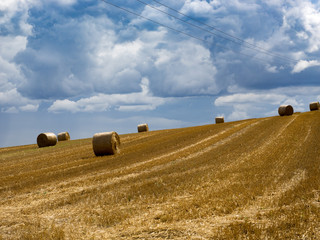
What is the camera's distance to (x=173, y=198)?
10398mm

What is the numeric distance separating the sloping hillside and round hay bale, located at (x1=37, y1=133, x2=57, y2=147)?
67.5ft

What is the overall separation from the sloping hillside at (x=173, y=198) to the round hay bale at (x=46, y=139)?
20578 millimetres

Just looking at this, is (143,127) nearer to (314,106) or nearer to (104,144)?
(104,144)

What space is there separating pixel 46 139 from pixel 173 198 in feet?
103

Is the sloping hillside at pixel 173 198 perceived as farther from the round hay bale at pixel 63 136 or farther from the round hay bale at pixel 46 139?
the round hay bale at pixel 63 136

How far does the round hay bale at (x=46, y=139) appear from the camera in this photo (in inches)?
1512

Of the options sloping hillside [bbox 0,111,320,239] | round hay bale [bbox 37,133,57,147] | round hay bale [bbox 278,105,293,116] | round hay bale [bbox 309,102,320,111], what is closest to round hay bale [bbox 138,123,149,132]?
round hay bale [bbox 37,133,57,147]

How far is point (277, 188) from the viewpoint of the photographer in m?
11.1

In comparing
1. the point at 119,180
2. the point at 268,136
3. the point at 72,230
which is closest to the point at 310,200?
the point at 72,230

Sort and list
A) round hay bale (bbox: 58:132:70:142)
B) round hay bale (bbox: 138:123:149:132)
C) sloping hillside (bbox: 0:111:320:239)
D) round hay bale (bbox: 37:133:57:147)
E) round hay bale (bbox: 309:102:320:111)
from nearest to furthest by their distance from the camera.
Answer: sloping hillside (bbox: 0:111:320:239)
round hay bale (bbox: 37:133:57:147)
round hay bale (bbox: 58:132:70:142)
round hay bale (bbox: 138:123:149:132)
round hay bale (bbox: 309:102:320:111)

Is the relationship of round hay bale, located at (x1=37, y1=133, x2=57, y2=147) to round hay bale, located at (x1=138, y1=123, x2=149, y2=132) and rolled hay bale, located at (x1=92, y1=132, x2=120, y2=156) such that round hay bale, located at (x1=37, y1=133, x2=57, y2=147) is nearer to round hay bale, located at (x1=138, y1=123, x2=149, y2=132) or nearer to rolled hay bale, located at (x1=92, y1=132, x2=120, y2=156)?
round hay bale, located at (x1=138, y1=123, x2=149, y2=132)

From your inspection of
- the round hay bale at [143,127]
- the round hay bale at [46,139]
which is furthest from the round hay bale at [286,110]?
the round hay bale at [46,139]

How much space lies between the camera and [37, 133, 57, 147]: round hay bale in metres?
38.4

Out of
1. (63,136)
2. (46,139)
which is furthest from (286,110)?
(46,139)
